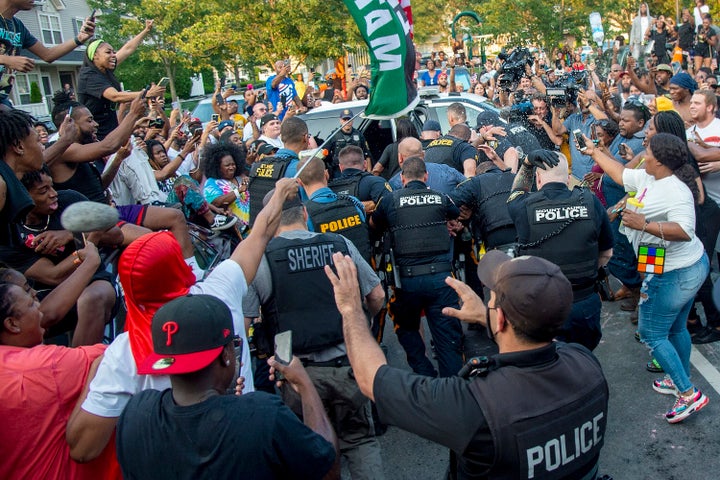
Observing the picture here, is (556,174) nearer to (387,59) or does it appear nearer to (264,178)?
(387,59)

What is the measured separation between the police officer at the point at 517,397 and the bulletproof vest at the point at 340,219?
249 centimetres

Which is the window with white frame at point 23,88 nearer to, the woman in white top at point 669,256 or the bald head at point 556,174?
the bald head at point 556,174

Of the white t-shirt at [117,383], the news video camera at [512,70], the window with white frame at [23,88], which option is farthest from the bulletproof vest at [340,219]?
the window with white frame at [23,88]

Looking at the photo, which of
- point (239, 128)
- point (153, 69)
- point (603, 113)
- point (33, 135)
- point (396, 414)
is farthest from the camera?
point (153, 69)

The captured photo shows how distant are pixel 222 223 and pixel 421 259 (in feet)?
7.24

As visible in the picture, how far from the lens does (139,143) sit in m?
6.77

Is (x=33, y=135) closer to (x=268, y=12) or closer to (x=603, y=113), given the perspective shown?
(x=603, y=113)

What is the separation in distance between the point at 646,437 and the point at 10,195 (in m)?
4.39

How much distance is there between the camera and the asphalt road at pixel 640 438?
421 centimetres

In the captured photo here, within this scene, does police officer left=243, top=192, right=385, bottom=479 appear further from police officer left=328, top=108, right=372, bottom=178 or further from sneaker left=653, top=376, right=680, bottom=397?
police officer left=328, top=108, right=372, bottom=178

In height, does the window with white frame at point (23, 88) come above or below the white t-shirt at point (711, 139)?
above

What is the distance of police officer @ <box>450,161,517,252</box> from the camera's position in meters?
5.45

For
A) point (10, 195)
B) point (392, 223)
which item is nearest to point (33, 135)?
point (10, 195)

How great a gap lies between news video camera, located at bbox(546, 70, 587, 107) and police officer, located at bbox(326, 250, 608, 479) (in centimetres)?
678
